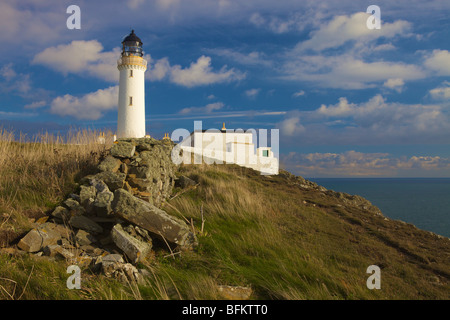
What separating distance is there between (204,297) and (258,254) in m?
2.29

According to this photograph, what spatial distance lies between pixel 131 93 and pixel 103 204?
27.2 m

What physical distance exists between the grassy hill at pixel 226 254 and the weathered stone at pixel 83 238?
0.88m

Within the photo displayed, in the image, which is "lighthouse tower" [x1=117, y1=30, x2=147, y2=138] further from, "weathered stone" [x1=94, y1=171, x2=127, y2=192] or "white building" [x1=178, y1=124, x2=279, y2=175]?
"weathered stone" [x1=94, y1=171, x2=127, y2=192]

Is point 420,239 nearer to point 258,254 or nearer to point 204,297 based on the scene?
point 258,254

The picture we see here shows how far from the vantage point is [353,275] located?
234 inches

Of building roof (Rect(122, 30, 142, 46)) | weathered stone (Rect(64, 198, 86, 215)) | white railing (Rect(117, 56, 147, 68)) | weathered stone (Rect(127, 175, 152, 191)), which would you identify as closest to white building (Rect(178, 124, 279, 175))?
white railing (Rect(117, 56, 147, 68))

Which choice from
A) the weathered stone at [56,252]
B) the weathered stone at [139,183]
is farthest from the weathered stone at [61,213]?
the weathered stone at [139,183]

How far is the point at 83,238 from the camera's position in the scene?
556 cm

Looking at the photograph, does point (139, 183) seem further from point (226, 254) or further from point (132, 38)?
point (132, 38)

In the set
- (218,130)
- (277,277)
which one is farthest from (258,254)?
(218,130)

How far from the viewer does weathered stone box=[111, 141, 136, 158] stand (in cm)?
841

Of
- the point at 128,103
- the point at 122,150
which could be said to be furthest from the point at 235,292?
the point at 128,103

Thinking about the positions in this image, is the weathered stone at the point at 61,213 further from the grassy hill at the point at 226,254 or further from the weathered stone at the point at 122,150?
the weathered stone at the point at 122,150

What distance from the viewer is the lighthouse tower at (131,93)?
3072cm
